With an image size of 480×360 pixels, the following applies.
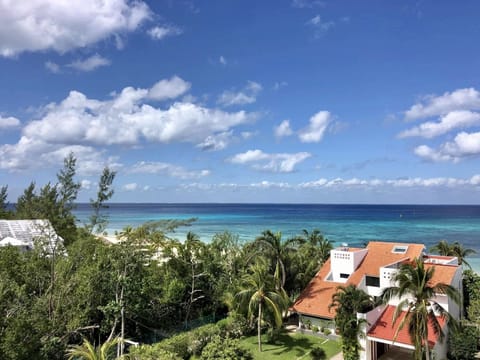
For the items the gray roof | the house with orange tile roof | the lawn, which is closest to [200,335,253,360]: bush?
the lawn

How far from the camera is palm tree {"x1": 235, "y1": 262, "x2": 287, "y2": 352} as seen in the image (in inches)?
848

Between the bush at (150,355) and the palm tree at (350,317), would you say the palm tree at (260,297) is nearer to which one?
the palm tree at (350,317)

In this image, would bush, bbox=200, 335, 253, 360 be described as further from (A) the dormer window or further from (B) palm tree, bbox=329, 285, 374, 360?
(A) the dormer window

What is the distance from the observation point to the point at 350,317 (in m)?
19.2

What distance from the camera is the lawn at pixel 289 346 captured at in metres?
20.5

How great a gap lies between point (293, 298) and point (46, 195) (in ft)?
103

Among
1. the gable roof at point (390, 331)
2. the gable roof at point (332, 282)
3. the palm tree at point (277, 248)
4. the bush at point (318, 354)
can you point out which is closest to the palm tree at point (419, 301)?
the gable roof at point (390, 331)

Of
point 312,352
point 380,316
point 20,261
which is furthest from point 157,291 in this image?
point 380,316

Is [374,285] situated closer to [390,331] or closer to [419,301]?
[390,331]

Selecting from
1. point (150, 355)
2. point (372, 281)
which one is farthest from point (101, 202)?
point (372, 281)

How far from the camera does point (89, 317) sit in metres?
20.1

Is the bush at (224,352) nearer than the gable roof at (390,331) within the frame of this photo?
Yes

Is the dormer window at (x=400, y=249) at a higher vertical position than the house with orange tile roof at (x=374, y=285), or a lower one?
higher

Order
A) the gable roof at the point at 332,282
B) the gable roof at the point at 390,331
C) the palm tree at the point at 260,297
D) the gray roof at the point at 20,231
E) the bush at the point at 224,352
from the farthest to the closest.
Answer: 1. the gray roof at the point at 20,231
2. the gable roof at the point at 332,282
3. the palm tree at the point at 260,297
4. the gable roof at the point at 390,331
5. the bush at the point at 224,352
